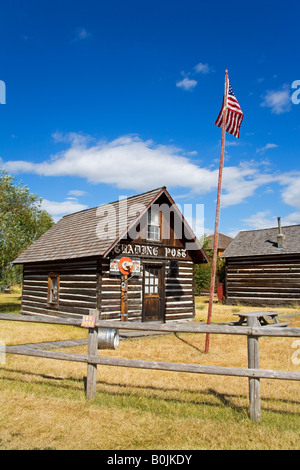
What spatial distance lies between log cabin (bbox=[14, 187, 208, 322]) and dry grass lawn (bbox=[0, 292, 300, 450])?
624 centimetres

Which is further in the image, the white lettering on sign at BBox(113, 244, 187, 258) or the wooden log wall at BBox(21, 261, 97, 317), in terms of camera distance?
the white lettering on sign at BBox(113, 244, 187, 258)

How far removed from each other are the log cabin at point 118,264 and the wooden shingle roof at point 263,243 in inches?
367

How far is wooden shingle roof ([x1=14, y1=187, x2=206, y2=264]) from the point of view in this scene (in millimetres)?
14513

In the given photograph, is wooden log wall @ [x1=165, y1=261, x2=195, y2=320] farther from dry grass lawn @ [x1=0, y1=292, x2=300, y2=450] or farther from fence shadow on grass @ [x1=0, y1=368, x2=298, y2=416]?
fence shadow on grass @ [x1=0, y1=368, x2=298, y2=416]

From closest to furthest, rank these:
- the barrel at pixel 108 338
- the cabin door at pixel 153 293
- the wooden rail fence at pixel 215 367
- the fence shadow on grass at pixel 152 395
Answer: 1. the wooden rail fence at pixel 215 367
2. the fence shadow on grass at pixel 152 395
3. the barrel at pixel 108 338
4. the cabin door at pixel 153 293

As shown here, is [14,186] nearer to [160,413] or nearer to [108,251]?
[108,251]

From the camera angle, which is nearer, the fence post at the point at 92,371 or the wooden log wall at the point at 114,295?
the fence post at the point at 92,371

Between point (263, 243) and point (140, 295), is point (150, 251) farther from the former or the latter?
point (263, 243)

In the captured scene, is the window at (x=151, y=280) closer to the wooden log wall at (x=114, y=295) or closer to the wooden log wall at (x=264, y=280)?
the wooden log wall at (x=114, y=295)

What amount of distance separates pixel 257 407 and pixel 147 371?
330 centimetres

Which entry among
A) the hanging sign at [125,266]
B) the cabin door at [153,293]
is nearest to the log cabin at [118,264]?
Result: the cabin door at [153,293]

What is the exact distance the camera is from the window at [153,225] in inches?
642

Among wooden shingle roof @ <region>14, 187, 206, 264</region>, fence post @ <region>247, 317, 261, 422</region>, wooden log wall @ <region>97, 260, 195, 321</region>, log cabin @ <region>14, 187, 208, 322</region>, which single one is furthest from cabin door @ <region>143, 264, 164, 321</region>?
fence post @ <region>247, 317, 261, 422</region>
